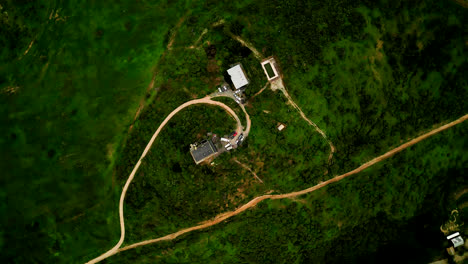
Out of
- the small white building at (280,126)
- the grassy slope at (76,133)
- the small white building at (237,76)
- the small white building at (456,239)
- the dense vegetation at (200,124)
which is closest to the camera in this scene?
the small white building at (237,76)

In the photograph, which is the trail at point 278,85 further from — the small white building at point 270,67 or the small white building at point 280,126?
the small white building at point 280,126

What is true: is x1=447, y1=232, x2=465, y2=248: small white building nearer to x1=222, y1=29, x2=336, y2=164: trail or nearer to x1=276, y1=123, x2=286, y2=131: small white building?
x1=222, y1=29, x2=336, y2=164: trail

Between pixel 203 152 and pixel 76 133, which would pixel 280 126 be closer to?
pixel 203 152

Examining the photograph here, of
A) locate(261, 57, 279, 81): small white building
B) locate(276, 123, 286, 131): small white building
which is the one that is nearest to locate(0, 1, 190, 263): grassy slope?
locate(261, 57, 279, 81): small white building

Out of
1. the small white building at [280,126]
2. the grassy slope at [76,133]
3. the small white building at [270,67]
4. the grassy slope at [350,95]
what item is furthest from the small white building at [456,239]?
the grassy slope at [76,133]

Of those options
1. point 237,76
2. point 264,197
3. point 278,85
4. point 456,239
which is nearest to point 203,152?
point 264,197

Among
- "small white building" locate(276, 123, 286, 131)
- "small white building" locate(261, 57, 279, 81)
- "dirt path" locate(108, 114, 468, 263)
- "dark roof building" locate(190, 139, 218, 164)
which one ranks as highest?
"small white building" locate(261, 57, 279, 81)

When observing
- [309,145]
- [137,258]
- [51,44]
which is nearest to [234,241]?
[137,258]

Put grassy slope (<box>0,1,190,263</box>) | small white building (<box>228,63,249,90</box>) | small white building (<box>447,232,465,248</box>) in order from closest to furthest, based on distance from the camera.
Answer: small white building (<box>228,63,249,90</box>)
grassy slope (<box>0,1,190,263</box>)
small white building (<box>447,232,465,248</box>)

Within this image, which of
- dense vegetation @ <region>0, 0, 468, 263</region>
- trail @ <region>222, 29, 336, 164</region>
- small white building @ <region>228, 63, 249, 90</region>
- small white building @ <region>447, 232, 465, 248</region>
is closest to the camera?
small white building @ <region>228, 63, 249, 90</region>
